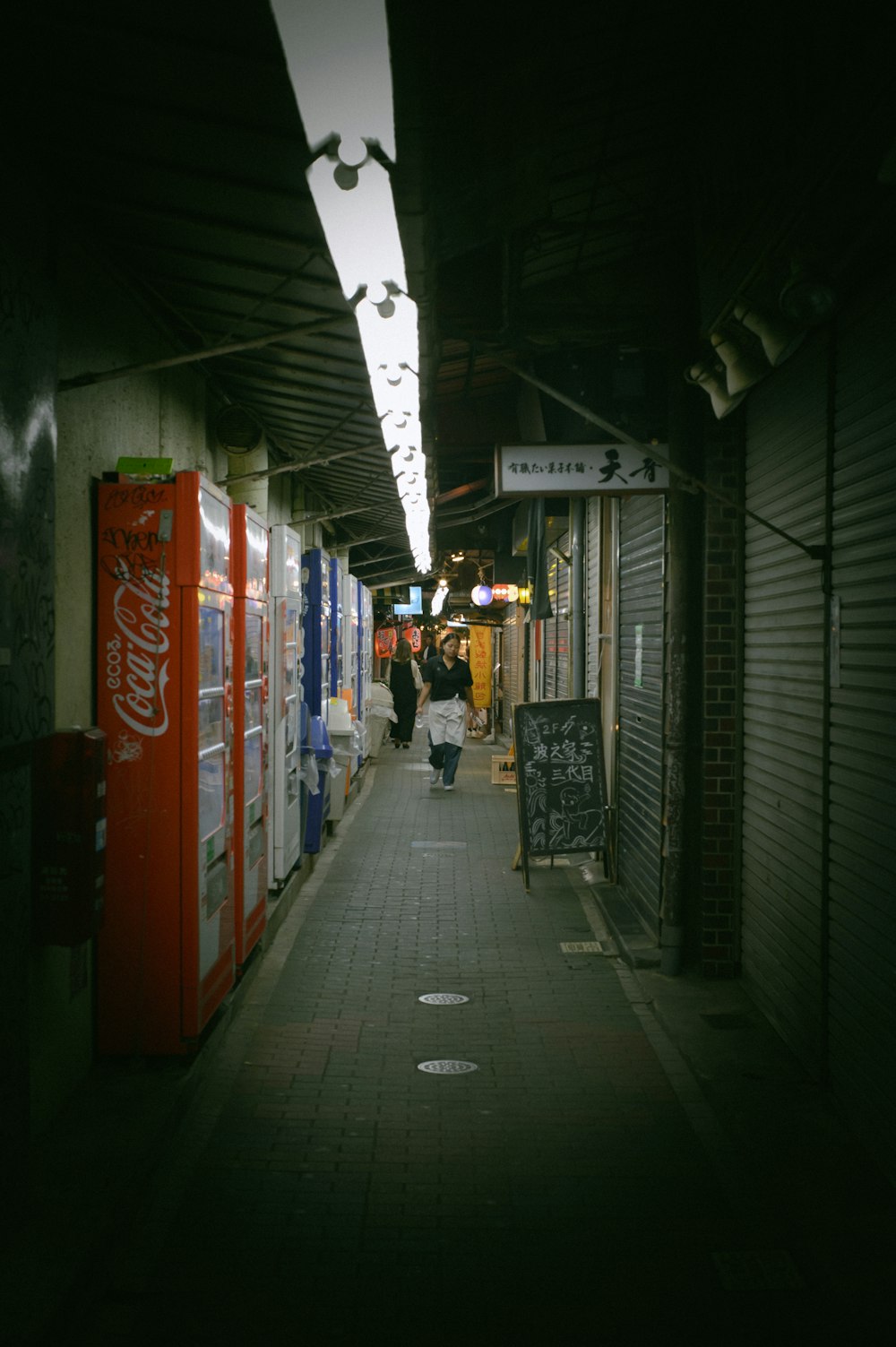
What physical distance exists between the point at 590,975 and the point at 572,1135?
8.76ft

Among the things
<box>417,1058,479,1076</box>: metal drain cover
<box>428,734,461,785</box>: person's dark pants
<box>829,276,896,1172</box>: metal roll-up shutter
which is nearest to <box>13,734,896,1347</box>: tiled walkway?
<box>417,1058,479,1076</box>: metal drain cover

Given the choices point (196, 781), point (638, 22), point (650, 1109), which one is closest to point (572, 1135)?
point (650, 1109)

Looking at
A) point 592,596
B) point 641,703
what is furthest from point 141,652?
point 592,596

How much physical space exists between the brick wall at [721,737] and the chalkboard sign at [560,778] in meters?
2.78

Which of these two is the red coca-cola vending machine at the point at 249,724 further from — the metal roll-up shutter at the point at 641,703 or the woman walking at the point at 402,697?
the woman walking at the point at 402,697

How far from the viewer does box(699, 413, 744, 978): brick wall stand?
7.36 metres

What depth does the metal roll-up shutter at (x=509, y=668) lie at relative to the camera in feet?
86.0

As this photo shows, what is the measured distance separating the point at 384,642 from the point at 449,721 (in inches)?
748

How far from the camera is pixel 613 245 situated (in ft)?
24.3

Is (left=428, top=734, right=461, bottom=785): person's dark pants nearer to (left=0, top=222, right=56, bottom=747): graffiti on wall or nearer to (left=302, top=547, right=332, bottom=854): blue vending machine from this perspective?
(left=302, top=547, right=332, bottom=854): blue vending machine

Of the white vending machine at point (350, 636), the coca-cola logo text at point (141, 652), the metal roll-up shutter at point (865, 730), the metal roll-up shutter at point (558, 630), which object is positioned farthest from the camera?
the white vending machine at point (350, 636)

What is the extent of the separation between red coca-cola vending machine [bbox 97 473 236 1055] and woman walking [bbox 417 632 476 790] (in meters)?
11.5

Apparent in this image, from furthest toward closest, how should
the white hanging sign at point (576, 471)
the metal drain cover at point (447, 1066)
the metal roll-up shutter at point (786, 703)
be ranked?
the white hanging sign at point (576, 471), the metal drain cover at point (447, 1066), the metal roll-up shutter at point (786, 703)

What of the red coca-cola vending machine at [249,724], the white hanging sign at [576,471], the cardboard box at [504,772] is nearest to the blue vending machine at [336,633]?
the cardboard box at [504,772]
